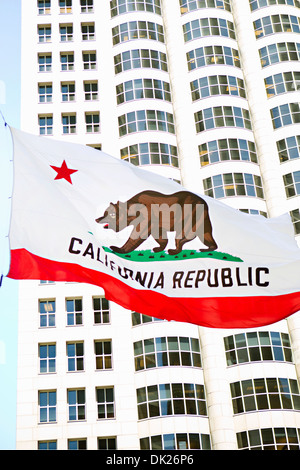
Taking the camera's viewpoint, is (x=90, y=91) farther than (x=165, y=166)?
Yes

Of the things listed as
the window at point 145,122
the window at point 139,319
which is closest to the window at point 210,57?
the window at point 145,122

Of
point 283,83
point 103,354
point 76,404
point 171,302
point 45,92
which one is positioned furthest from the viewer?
point 45,92

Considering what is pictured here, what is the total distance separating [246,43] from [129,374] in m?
33.6

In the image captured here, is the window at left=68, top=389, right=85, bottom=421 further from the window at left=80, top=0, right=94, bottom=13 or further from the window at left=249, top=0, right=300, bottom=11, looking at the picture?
the window at left=249, top=0, right=300, bottom=11

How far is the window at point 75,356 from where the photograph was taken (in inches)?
1900

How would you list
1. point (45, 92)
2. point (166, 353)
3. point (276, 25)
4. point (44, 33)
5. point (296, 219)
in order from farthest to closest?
1. point (44, 33)
2. point (276, 25)
3. point (45, 92)
4. point (296, 219)
5. point (166, 353)

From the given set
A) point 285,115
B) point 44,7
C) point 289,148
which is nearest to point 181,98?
point 285,115

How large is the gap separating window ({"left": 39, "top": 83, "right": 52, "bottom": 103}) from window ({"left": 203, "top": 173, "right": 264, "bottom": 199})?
16634 millimetres

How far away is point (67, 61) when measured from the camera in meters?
62.2

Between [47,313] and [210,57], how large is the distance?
2802 cm

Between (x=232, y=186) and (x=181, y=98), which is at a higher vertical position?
(x=181, y=98)

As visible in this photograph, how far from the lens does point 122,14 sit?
63125mm

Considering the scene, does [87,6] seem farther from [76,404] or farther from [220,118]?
[76,404]

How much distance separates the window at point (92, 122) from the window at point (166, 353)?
67.0 feet
